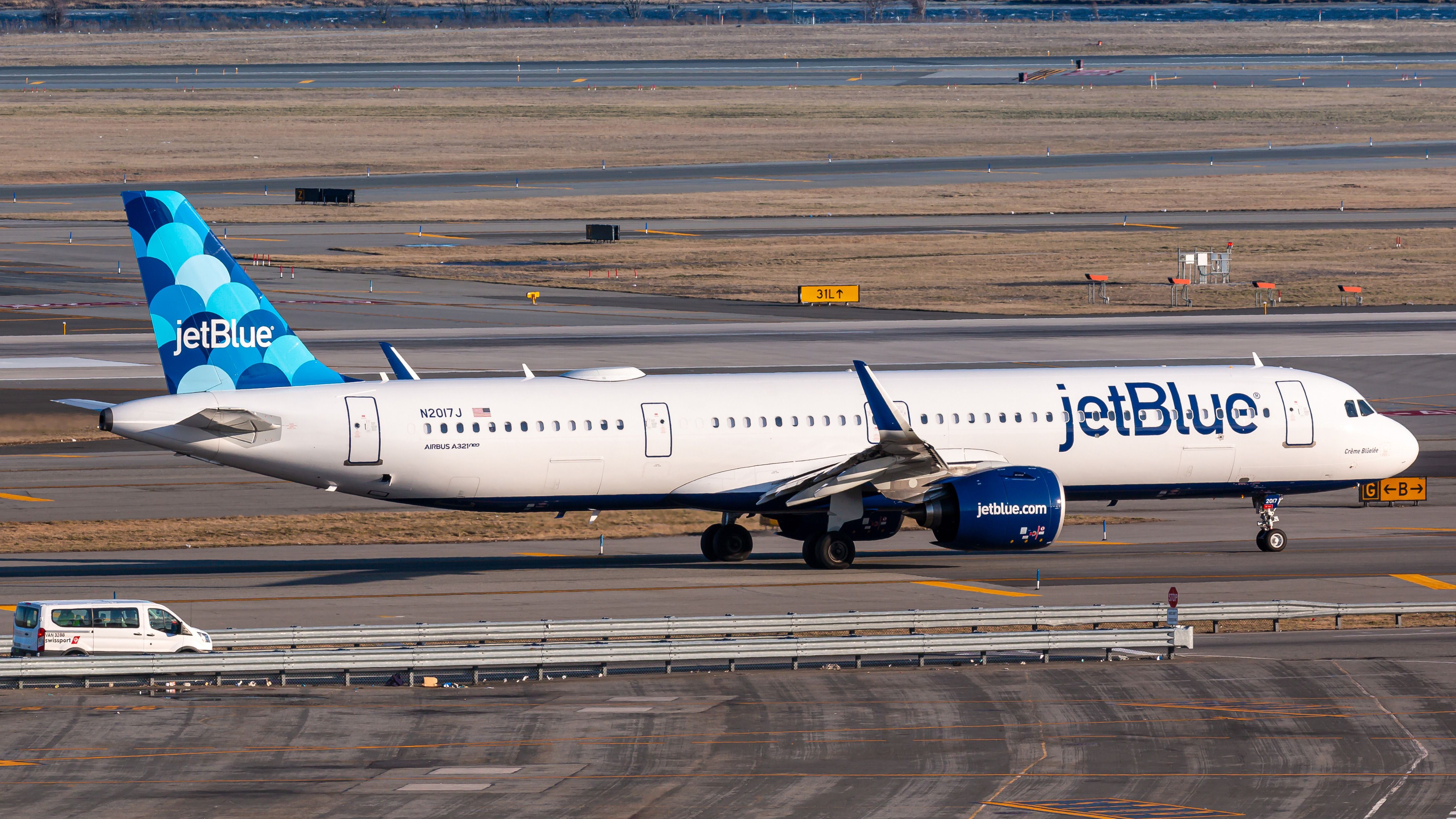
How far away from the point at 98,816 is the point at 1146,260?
291ft

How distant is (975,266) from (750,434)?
6170cm

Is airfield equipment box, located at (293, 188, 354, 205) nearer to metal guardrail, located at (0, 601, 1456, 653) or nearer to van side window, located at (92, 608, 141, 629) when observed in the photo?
metal guardrail, located at (0, 601, 1456, 653)

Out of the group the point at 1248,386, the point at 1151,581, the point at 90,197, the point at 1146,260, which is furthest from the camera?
the point at 90,197

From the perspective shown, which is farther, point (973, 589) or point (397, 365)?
point (397, 365)

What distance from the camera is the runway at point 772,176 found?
136625 millimetres

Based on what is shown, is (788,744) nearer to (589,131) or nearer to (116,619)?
(116,619)

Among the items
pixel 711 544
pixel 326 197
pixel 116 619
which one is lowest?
pixel 116 619

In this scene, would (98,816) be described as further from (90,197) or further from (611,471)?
(90,197)

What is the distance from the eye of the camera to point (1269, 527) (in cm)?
4806

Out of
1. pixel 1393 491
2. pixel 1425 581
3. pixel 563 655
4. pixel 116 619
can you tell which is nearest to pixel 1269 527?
pixel 1425 581

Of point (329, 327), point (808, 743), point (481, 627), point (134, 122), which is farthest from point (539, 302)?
point (134, 122)

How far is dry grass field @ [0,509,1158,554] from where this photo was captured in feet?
159

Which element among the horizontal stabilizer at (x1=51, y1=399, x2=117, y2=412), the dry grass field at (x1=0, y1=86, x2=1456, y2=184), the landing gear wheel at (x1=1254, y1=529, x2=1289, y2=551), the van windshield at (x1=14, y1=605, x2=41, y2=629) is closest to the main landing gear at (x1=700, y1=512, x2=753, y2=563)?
the landing gear wheel at (x1=1254, y1=529, x2=1289, y2=551)

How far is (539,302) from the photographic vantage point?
3733 inches
